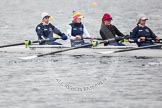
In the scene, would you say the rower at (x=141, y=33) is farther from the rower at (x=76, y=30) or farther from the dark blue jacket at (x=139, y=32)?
the rower at (x=76, y=30)

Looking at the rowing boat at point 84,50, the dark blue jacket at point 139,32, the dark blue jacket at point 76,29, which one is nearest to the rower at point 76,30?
the dark blue jacket at point 76,29

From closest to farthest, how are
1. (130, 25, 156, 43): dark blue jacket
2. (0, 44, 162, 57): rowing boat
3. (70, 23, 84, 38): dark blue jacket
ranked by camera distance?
(0, 44, 162, 57): rowing boat
(130, 25, 156, 43): dark blue jacket
(70, 23, 84, 38): dark blue jacket

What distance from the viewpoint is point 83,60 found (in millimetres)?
29906

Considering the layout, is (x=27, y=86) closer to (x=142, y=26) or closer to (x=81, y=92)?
(x=81, y=92)

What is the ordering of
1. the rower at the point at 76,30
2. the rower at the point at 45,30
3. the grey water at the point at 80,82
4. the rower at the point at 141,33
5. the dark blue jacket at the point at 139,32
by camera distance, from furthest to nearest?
the rower at the point at 45,30
the rower at the point at 76,30
the dark blue jacket at the point at 139,32
the rower at the point at 141,33
the grey water at the point at 80,82

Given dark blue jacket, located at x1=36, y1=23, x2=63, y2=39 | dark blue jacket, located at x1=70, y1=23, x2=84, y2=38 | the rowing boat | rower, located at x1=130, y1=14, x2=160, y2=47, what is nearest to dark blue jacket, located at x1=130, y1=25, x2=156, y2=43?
rower, located at x1=130, y1=14, x2=160, y2=47

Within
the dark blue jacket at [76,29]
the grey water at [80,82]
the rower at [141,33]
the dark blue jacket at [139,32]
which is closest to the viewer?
the grey water at [80,82]

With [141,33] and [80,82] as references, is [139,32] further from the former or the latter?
[80,82]

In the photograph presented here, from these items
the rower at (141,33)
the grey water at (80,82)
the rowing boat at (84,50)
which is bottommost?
the grey water at (80,82)

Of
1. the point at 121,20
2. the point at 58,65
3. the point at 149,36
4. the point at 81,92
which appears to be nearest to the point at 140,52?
the point at 149,36

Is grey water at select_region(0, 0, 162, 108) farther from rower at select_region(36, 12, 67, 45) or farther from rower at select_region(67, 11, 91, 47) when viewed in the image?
rower at select_region(36, 12, 67, 45)

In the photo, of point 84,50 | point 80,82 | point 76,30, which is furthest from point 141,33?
point 80,82

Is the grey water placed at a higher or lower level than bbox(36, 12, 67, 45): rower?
lower

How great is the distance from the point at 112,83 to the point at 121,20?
133 ft
